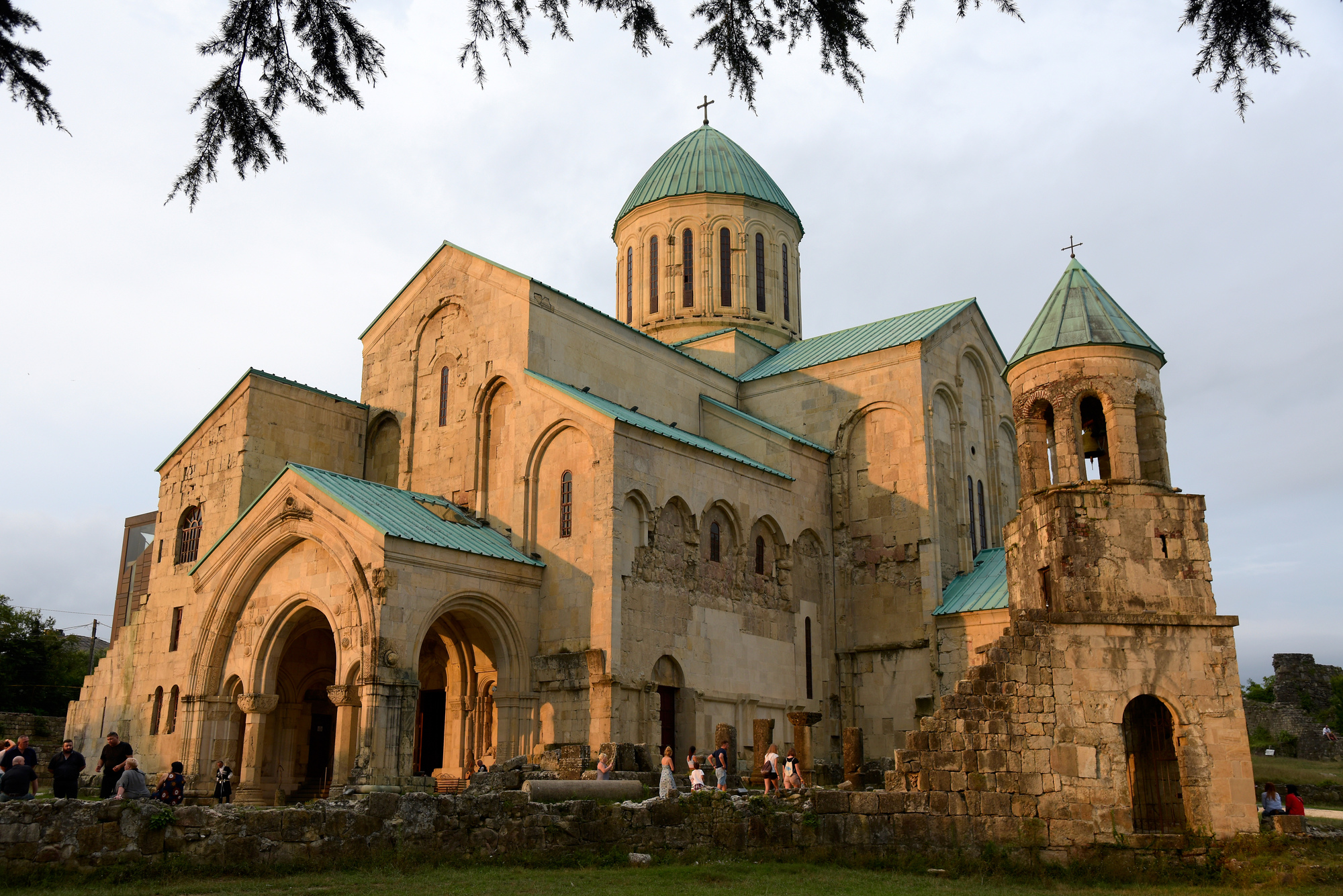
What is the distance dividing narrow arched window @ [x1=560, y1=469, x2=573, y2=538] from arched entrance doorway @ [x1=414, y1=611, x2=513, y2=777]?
2.35m

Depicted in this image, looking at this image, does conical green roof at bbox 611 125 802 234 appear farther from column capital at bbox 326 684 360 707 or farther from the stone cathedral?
column capital at bbox 326 684 360 707

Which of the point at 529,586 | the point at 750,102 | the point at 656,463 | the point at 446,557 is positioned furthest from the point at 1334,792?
the point at 750,102

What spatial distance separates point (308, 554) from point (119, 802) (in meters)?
9.00

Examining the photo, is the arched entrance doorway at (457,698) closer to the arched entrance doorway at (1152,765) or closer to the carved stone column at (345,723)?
the carved stone column at (345,723)

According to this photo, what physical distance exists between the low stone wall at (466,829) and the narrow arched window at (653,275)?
18.8 meters

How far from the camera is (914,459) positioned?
24.6 metres

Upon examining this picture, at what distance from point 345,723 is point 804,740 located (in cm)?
767

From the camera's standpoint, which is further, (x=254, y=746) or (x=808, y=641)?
(x=808, y=641)


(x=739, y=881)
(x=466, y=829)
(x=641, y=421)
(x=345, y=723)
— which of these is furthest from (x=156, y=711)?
(x=739, y=881)

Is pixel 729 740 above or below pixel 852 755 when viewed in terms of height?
above

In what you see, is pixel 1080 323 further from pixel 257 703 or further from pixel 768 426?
pixel 257 703

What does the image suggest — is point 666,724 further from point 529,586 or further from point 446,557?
point 446,557

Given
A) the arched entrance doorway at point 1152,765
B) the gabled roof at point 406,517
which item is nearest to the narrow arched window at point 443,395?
the gabled roof at point 406,517

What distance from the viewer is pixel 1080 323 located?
627 inches
